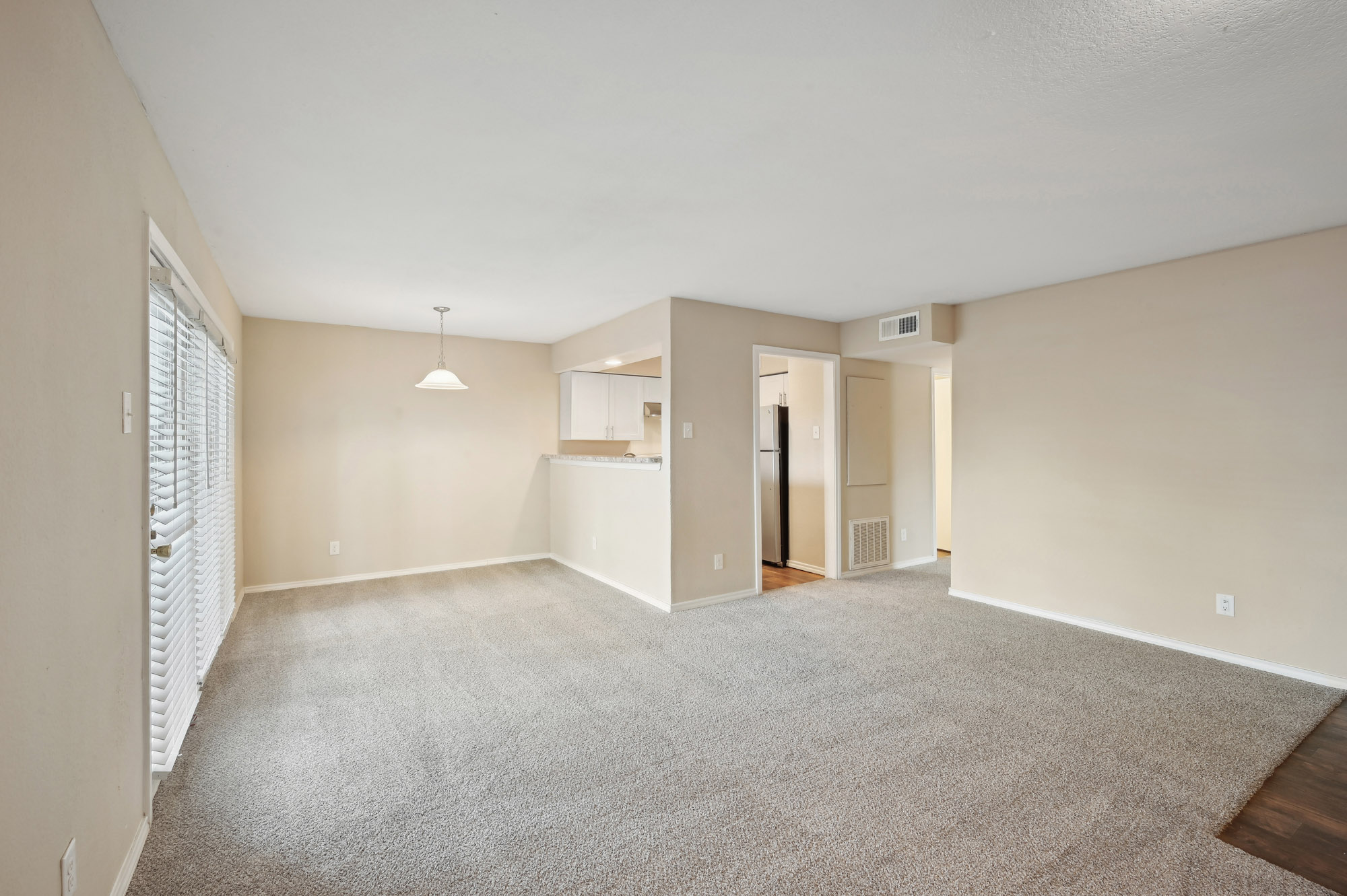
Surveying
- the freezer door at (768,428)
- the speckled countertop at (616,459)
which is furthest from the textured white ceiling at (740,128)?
the freezer door at (768,428)

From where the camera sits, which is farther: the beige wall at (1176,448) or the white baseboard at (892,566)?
the white baseboard at (892,566)

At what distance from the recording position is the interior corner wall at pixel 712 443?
180 inches

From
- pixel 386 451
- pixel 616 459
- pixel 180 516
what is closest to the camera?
pixel 180 516

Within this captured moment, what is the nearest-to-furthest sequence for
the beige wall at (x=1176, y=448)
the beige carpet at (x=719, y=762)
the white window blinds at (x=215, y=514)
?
the beige carpet at (x=719, y=762)
the white window blinds at (x=215, y=514)
the beige wall at (x=1176, y=448)

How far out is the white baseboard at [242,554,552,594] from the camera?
5.20m

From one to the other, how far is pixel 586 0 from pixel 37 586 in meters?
→ 1.82

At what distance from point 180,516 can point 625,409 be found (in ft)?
14.8

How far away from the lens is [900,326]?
5.05 m

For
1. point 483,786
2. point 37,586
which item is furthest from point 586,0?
point 483,786

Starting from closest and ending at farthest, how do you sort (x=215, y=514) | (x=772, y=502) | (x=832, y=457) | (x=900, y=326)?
1. (x=215, y=514)
2. (x=900, y=326)
3. (x=832, y=457)
4. (x=772, y=502)

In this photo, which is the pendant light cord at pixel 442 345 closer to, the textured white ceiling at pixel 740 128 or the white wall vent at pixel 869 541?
the textured white ceiling at pixel 740 128

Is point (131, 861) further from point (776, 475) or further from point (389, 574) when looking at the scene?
point (776, 475)

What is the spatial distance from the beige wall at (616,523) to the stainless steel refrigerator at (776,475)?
1.69 meters

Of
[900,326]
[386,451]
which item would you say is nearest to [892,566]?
[900,326]
